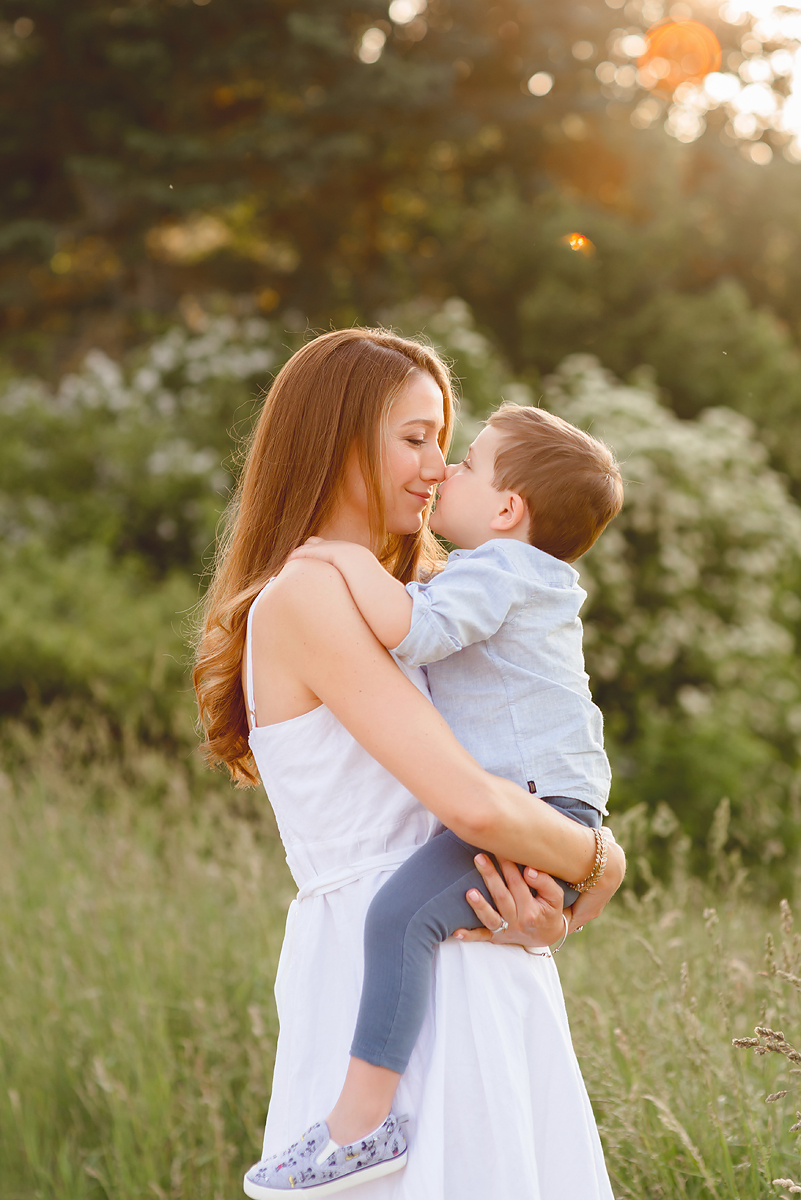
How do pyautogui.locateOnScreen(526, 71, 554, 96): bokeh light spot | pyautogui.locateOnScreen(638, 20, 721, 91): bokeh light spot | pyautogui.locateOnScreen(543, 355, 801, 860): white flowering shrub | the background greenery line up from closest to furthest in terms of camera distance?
the background greenery
pyautogui.locateOnScreen(543, 355, 801, 860): white flowering shrub
pyautogui.locateOnScreen(526, 71, 554, 96): bokeh light spot
pyautogui.locateOnScreen(638, 20, 721, 91): bokeh light spot

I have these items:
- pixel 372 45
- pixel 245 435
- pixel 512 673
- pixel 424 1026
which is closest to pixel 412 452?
pixel 512 673

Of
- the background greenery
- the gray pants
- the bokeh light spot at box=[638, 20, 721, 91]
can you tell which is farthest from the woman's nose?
the bokeh light spot at box=[638, 20, 721, 91]

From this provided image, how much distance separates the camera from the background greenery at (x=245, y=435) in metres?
2.66

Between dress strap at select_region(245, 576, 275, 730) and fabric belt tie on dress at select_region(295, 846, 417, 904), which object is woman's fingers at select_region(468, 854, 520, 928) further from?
dress strap at select_region(245, 576, 275, 730)

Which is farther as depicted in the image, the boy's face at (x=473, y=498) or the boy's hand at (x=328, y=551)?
the boy's face at (x=473, y=498)

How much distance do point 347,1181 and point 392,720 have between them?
0.62m

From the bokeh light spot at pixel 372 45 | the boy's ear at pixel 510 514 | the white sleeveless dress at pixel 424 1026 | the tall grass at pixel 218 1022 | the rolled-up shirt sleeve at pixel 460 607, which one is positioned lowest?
the tall grass at pixel 218 1022

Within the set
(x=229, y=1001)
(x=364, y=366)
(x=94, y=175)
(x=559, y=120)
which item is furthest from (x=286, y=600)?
(x=559, y=120)

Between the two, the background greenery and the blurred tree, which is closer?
the background greenery

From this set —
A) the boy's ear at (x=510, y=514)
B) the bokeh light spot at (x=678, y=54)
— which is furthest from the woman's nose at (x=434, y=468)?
the bokeh light spot at (x=678, y=54)

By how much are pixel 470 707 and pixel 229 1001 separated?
6.13 ft

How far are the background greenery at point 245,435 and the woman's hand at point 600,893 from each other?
24 cm

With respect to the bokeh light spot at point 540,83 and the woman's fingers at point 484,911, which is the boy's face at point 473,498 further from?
the bokeh light spot at point 540,83

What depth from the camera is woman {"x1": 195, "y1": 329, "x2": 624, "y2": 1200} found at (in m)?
1.46
